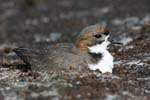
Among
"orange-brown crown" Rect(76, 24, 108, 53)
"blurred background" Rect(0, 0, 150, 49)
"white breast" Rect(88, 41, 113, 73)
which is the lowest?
"white breast" Rect(88, 41, 113, 73)

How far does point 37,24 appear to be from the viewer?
23016mm

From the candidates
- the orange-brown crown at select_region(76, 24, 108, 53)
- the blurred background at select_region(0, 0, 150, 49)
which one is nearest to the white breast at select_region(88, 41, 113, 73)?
the orange-brown crown at select_region(76, 24, 108, 53)

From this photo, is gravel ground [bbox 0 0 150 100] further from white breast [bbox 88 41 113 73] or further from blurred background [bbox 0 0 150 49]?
white breast [bbox 88 41 113 73]

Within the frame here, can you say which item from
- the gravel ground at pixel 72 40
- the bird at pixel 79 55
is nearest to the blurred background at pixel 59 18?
the gravel ground at pixel 72 40

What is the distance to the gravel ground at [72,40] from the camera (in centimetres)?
959

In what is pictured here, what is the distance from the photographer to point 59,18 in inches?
922

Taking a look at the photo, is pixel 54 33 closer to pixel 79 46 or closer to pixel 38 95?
pixel 79 46

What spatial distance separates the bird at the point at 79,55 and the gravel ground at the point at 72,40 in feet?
0.64

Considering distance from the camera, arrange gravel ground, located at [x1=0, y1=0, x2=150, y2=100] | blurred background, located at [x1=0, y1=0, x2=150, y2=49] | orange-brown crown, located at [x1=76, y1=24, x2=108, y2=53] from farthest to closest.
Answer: blurred background, located at [x1=0, y1=0, x2=150, y2=49] → orange-brown crown, located at [x1=76, y1=24, x2=108, y2=53] → gravel ground, located at [x1=0, y1=0, x2=150, y2=100]

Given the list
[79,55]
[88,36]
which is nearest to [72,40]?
[88,36]

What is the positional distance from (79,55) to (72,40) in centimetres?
648

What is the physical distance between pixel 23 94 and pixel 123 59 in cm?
365

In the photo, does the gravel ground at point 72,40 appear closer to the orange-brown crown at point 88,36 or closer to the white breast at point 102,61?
the white breast at point 102,61

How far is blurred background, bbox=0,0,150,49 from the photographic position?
19578 millimetres
